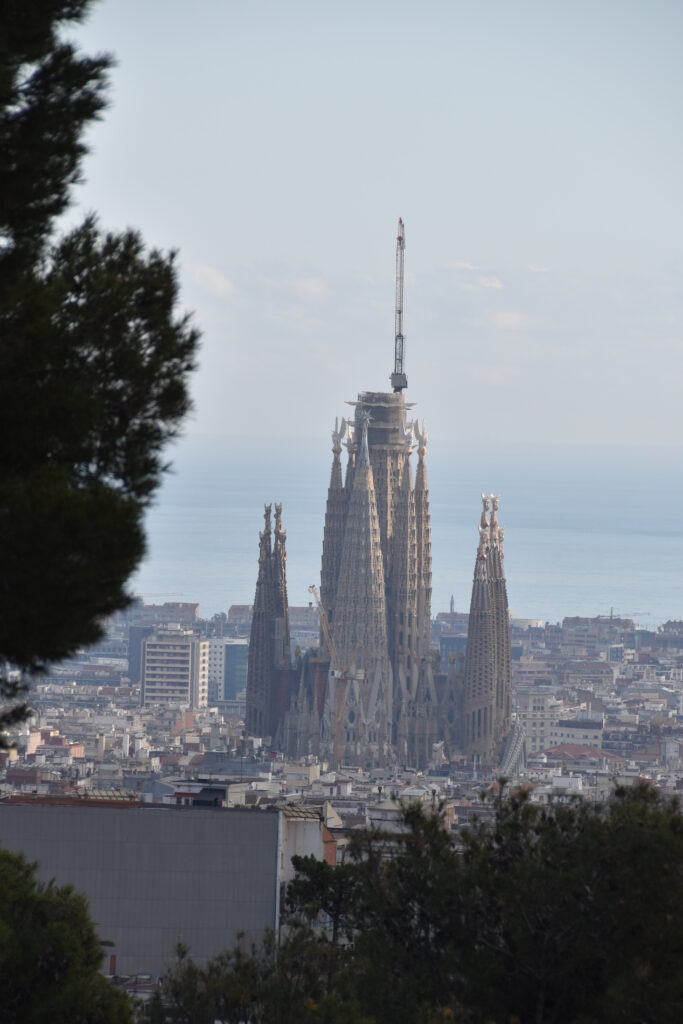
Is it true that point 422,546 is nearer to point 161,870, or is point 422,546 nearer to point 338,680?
point 338,680

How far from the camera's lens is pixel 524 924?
48.3ft

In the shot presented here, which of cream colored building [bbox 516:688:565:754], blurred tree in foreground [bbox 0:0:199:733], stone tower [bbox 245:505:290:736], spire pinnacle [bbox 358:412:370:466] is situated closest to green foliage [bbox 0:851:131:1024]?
blurred tree in foreground [bbox 0:0:199:733]

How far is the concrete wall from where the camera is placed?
26000mm

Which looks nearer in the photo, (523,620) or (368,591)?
(368,591)

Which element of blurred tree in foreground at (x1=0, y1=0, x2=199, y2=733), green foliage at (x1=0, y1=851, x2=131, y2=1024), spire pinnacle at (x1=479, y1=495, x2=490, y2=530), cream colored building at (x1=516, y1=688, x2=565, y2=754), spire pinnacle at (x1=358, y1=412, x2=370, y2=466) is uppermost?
spire pinnacle at (x1=358, y1=412, x2=370, y2=466)

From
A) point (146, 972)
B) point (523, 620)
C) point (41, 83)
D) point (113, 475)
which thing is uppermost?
point (523, 620)

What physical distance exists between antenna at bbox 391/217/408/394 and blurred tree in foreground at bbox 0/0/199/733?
64.4m

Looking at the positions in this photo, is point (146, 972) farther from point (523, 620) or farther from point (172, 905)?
point (523, 620)

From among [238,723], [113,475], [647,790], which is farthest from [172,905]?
[238,723]

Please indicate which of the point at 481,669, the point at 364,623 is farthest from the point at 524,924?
the point at 481,669

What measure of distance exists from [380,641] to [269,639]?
4362 mm

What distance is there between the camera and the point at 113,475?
1005cm

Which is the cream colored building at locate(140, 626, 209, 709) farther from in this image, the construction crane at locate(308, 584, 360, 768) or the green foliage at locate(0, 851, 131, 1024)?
the green foliage at locate(0, 851, 131, 1024)

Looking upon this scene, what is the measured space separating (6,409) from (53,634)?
93cm
